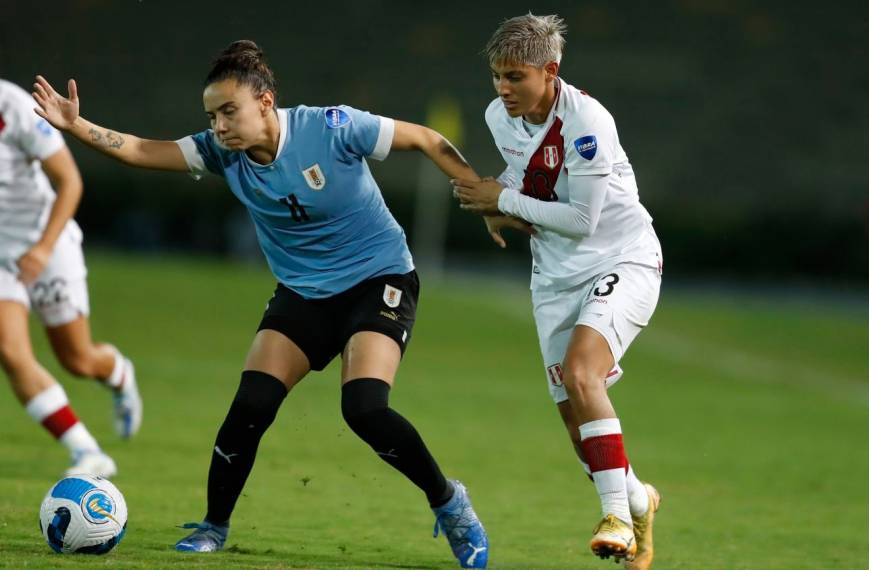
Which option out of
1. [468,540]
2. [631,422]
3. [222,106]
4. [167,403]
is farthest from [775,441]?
[222,106]

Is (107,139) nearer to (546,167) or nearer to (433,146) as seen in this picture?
(433,146)

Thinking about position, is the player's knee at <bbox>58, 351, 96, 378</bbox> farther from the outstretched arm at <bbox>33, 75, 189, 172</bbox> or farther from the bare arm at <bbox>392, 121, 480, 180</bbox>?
the bare arm at <bbox>392, 121, 480, 180</bbox>

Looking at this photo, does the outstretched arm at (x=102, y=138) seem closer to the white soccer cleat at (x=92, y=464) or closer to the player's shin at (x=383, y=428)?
the player's shin at (x=383, y=428)

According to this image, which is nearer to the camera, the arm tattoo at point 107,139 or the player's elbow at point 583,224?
the player's elbow at point 583,224

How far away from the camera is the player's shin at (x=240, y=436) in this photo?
237 inches

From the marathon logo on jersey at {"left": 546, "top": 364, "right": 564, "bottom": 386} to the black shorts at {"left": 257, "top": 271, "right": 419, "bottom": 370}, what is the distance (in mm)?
682

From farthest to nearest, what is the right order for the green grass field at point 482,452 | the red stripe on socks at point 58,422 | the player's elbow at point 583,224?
the red stripe on socks at point 58,422 < the green grass field at point 482,452 < the player's elbow at point 583,224

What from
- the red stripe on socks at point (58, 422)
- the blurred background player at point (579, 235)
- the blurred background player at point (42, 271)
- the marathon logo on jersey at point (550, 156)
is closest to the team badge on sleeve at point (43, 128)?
the blurred background player at point (42, 271)

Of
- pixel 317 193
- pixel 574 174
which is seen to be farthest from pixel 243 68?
pixel 574 174

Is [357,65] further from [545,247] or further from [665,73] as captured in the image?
[545,247]

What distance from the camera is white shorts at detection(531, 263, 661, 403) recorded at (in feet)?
20.0

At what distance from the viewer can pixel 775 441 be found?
43.3ft

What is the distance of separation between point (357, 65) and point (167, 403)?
33.7 meters

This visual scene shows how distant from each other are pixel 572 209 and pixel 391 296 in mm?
908
